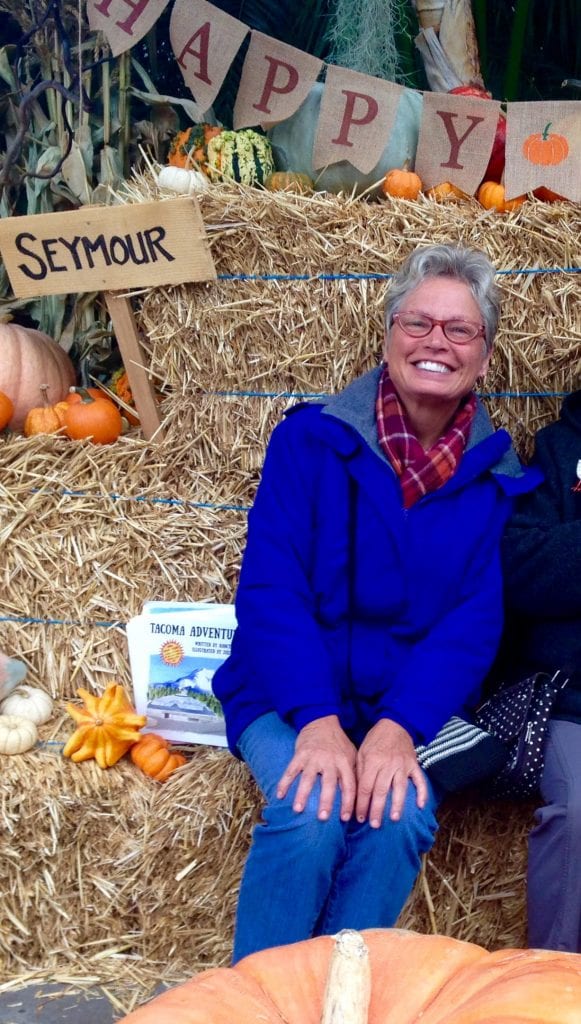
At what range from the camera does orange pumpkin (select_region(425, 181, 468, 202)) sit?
9.26 ft

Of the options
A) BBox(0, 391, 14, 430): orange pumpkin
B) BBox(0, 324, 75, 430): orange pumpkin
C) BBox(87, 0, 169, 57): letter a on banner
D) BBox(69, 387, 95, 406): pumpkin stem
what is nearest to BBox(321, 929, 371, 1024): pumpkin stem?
BBox(69, 387, 95, 406): pumpkin stem

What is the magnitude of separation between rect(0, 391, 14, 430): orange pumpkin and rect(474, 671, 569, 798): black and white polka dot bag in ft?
5.63

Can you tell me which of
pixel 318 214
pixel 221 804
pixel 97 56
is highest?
pixel 97 56

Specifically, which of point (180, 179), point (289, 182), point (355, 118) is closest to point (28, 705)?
point (180, 179)

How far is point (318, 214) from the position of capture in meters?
2.69

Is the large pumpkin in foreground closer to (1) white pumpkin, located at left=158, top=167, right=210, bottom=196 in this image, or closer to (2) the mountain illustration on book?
(2) the mountain illustration on book

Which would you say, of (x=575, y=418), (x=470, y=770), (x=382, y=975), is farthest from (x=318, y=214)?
(x=382, y=975)

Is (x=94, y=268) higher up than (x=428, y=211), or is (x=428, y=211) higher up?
(x=428, y=211)

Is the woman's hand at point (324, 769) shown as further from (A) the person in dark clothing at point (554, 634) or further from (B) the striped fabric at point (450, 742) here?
(A) the person in dark clothing at point (554, 634)

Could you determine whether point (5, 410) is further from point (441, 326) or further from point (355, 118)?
point (441, 326)

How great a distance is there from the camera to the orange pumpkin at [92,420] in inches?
119

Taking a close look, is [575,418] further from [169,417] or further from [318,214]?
[169,417]

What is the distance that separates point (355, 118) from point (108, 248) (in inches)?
30.7

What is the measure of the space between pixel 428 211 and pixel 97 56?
1.41m
